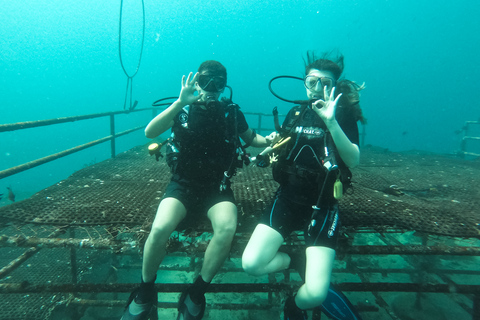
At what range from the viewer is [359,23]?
11781cm

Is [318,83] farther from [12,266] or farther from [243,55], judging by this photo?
[243,55]

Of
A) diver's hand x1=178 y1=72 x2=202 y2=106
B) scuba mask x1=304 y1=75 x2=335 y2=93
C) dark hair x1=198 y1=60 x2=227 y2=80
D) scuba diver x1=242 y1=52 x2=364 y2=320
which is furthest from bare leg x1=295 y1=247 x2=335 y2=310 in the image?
dark hair x1=198 y1=60 x2=227 y2=80

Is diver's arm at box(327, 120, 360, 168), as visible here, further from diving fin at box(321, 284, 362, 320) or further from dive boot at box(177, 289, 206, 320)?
dive boot at box(177, 289, 206, 320)

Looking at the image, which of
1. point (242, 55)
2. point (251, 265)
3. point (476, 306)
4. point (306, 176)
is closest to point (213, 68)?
point (306, 176)

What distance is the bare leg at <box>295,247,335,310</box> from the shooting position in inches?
79.8

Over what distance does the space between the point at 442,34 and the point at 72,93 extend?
190486mm

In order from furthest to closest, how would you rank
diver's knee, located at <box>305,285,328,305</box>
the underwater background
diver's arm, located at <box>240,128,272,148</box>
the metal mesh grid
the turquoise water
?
the underwater background < the turquoise water < diver's arm, located at <box>240,128,272,148</box> < the metal mesh grid < diver's knee, located at <box>305,285,328,305</box>

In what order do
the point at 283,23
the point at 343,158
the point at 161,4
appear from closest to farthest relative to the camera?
the point at 343,158
the point at 161,4
the point at 283,23

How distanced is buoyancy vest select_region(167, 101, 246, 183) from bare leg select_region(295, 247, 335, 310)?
1221 mm

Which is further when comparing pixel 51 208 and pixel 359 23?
pixel 359 23

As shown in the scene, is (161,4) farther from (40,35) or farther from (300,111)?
(300,111)

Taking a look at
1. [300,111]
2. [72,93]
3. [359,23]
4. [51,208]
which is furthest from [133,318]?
[72,93]

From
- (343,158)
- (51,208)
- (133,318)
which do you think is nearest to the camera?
(133,318)

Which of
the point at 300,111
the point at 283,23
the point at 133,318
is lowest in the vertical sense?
the point at 133,318
